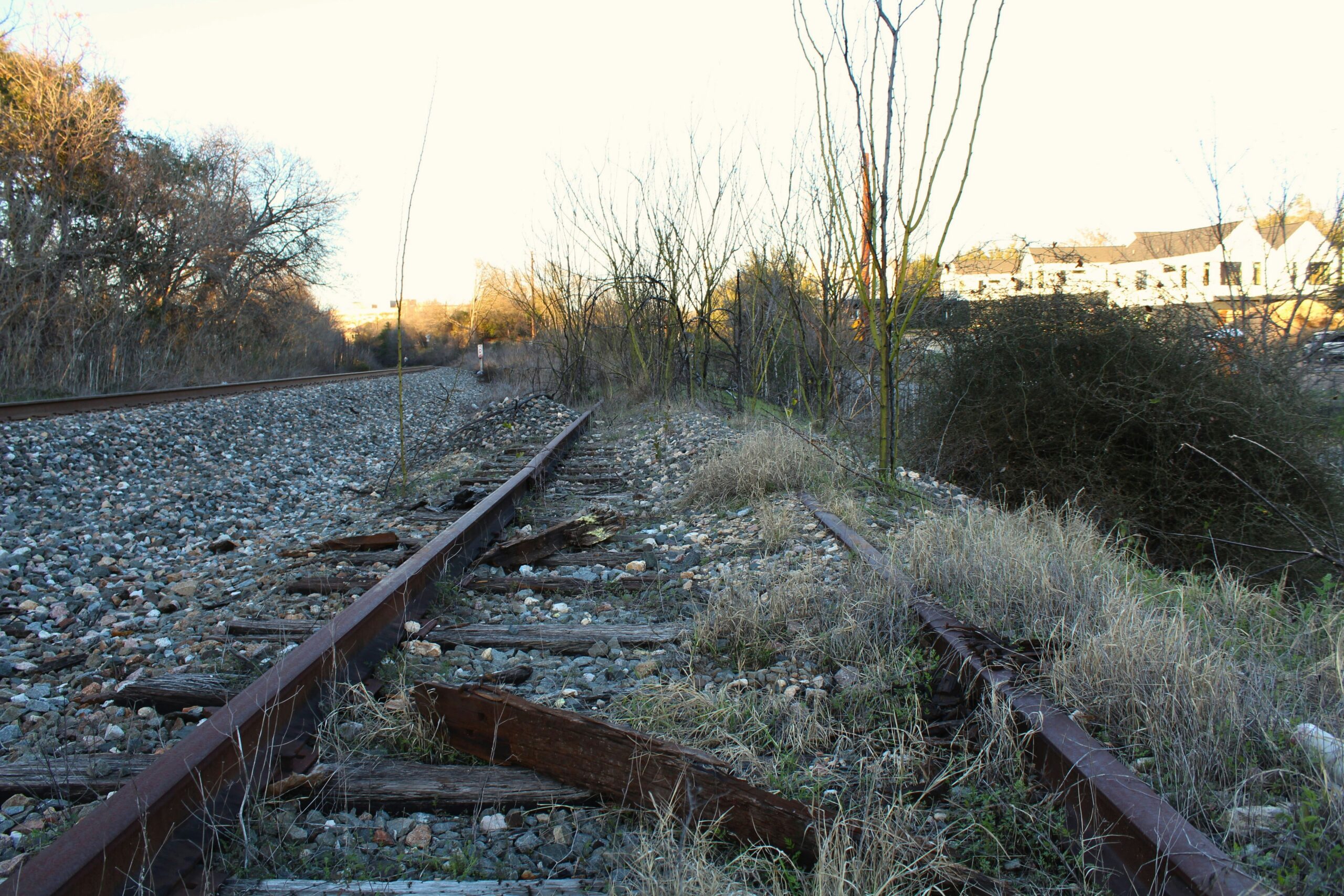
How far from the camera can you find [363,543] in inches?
→ 173

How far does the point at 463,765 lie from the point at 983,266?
8362 millimetres

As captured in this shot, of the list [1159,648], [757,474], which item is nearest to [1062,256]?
[757,474]

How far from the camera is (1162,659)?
2086 mm

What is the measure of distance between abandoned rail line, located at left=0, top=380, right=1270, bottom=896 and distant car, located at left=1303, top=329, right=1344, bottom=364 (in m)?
6.53

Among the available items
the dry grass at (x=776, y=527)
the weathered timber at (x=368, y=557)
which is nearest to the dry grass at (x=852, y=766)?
the dry grass at (x=776, y=527)

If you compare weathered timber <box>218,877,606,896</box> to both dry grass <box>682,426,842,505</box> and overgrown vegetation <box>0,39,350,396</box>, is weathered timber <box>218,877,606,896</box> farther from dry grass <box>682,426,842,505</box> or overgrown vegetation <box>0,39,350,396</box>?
overgrown vegetation <box>0,39,350,396</box>

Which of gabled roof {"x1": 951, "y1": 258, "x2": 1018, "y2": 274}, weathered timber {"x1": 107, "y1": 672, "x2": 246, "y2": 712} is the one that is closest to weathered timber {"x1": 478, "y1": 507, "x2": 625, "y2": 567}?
weathered timber {"x1": 107, "y1": 672, "x2": 246, "y2": 712}

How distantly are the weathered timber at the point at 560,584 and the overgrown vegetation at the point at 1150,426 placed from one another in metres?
3.29

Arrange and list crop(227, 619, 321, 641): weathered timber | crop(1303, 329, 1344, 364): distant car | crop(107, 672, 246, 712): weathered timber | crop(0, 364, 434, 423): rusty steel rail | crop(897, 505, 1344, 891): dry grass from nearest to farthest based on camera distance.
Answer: crop(897, 505, 1344, 891): dry grass, crop(107, 672, 246, 712): weathered timber, crop(227, 619, 321, 641): weathered timber, crop(1303, 329, 1344, 364): distant car, crop(0, 364, 434, 423): rusty steel rail

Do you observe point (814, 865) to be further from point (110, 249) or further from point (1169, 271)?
point (110, 249)

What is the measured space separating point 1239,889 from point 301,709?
227 cm

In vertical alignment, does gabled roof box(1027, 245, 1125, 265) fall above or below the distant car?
above

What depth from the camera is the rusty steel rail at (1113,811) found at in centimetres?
140

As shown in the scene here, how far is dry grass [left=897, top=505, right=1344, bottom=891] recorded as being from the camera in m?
1.71
